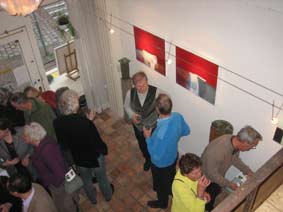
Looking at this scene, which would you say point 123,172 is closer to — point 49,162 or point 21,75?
point 49,162

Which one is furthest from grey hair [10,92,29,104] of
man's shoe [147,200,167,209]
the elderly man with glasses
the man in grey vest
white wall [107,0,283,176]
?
the elderly man with glasses

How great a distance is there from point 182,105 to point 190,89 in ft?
1.46

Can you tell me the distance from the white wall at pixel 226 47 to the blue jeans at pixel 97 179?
5.33 ft

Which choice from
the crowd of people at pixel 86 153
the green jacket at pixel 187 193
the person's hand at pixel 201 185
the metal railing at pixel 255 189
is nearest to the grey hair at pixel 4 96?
the crowd of people at pixel 86 153

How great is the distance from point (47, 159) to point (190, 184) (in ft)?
6.08

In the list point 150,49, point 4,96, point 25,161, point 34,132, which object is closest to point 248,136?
point 150,49

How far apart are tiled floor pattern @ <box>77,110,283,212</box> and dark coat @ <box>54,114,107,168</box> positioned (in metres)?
1.06

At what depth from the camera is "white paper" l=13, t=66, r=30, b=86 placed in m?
5.86

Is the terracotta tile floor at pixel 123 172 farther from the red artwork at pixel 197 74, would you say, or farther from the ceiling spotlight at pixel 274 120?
the ceiling spotlight at pixel 274 120

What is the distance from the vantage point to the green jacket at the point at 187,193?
10.9 feet

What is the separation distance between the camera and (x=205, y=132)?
5109 millimetres

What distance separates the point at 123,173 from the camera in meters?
5.75

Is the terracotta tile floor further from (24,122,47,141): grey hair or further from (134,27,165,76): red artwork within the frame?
(24,122,47,141): grey hair

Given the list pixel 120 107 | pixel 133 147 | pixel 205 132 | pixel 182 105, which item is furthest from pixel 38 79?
pixel 205 132
